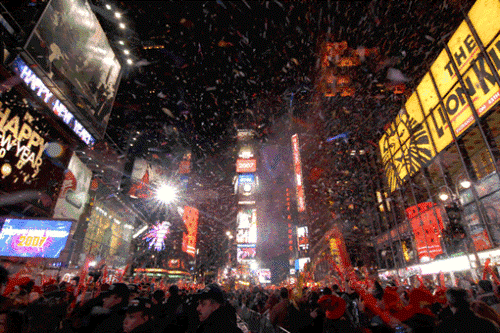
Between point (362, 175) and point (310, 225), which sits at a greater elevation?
point (362, 175)

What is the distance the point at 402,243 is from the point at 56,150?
30.5 metres

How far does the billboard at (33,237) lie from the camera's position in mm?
11320

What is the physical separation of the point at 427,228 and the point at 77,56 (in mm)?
27461

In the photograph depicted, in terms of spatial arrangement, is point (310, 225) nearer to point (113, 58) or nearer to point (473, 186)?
point (473, 186)

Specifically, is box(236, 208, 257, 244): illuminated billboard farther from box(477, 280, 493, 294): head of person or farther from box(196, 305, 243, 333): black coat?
box(196, 305, 243, 333): black coat

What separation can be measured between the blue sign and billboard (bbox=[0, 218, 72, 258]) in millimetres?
46213

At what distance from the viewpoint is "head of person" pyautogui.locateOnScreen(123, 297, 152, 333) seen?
274 cm

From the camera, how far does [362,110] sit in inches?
1117

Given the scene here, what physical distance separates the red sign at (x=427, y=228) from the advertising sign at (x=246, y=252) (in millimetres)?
34505

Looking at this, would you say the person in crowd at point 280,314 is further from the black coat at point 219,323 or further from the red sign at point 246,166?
the red sign at point 246,166

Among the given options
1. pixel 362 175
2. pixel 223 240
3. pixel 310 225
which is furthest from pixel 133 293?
pixel 223 240

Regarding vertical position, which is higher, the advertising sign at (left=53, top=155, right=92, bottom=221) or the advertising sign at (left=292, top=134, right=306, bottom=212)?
the advertising sign at (left=292, top=134, right=306, bottom=212)

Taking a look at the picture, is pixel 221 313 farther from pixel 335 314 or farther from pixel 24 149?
pixel 24 149

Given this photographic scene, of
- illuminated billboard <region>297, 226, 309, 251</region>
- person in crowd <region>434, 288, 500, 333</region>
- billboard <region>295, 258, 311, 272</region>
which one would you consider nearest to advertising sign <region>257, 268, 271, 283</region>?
billboard <region>295, 258, 311, 272</region>
